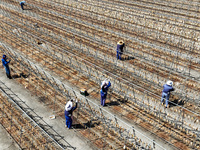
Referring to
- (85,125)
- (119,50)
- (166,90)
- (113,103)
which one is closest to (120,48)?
(119,50)

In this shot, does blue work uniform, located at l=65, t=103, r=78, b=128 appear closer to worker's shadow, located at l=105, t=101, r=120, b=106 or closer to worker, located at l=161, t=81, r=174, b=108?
worker's shadow, located at l=105, t=101, r=120, b=106

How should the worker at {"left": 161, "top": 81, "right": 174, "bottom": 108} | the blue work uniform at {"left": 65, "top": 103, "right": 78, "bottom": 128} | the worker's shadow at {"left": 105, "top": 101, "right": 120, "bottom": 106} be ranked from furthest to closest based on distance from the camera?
the worker's shadow at {"left": 105, "top": 101, "right": 120, "bottom": 106} < the worker at {"left": 161, "top": 81, "right": 174, "bottom": 108} < the blue work uniform at {"left": 65, "top": 103, "right": 78, "bottom": 128}

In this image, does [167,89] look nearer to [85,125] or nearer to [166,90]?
[166,90]

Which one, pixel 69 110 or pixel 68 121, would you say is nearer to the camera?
pixel 69 110

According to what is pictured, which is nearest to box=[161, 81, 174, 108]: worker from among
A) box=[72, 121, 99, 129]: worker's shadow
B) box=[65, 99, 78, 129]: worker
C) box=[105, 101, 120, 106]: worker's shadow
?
box=[105, 101, 120, 106]: worker's shadow

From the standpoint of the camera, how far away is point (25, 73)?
1569 centimetres

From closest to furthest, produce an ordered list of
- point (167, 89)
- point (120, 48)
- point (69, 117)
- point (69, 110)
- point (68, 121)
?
point (69, 110), point (69, 117), point (68, 121), point (167, 89), point (120, 48)

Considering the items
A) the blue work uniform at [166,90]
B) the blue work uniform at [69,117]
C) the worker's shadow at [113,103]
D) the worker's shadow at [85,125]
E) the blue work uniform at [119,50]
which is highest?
the blue work uniform at [119,50]

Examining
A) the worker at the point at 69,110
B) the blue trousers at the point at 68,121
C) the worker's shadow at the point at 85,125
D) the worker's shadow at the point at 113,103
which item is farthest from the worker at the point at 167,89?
the blue trousers at the point at 68,121

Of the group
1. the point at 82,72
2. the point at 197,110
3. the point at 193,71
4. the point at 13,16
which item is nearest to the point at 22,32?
the point at 13,16

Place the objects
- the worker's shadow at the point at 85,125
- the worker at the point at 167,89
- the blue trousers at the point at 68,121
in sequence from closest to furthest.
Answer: the blue trousers at the point at 68,121
the worker's shadow at the point at 85,125
the worker at the point at 167,89

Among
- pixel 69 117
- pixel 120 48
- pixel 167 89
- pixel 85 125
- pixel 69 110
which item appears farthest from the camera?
pixel 120 48

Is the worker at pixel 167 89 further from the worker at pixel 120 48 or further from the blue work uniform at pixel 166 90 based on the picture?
the worker at pixel 120 48

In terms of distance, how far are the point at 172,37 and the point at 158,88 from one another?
757 cm
